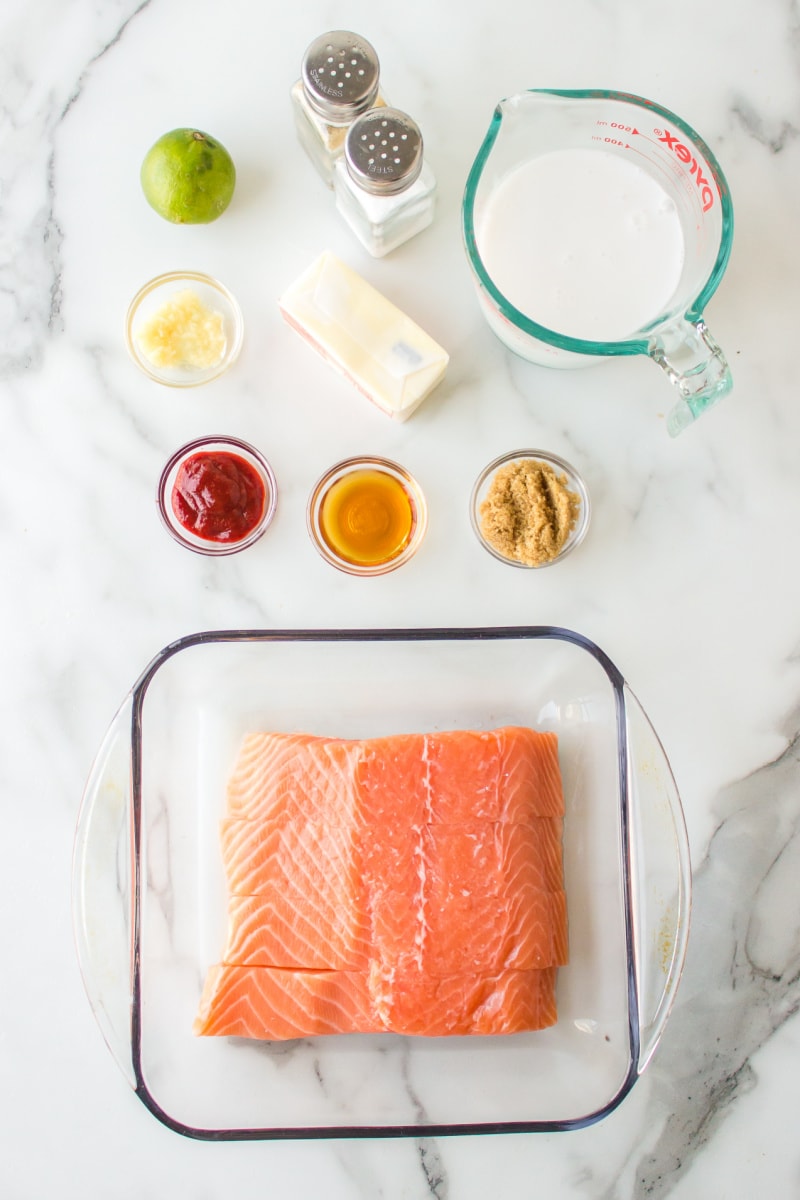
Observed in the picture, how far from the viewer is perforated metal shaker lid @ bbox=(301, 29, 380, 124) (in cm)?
158

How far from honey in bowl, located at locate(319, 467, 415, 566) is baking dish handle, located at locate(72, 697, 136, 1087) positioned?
478 mm

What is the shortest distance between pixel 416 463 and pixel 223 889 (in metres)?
0.81

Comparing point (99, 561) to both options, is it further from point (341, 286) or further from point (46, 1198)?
point (46, 1198)

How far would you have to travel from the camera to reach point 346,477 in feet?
5.73

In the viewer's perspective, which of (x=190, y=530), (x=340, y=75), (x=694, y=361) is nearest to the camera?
(x=694, y=361)

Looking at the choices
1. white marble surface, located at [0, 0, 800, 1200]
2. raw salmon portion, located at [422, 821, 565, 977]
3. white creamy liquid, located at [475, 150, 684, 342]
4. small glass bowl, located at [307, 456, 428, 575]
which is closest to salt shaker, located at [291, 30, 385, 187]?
white marble surface, located at [0, 0, 800, 1200]

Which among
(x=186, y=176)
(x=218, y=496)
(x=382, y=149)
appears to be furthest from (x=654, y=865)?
(x=186, y=176)

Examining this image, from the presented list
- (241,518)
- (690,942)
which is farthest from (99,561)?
(690,942)


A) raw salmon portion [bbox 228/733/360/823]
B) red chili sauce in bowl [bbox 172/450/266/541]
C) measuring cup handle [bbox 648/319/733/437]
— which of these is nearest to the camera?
measuring cup handle [bbox 648/319/733/437]

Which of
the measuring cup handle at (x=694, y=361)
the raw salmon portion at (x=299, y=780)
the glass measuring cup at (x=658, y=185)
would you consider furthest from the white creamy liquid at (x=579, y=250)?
the raw salmon portion at (x=299, y=780)

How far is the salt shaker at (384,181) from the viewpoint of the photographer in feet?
5.11

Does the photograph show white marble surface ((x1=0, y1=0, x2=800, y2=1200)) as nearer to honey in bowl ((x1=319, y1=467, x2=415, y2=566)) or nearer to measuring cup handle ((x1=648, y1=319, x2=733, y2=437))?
honey in bowl ((x1=319, y1=467, x2=415, y2=566))

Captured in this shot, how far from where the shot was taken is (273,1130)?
1543 mm

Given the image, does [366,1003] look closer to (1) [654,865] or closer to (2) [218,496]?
(1) [654,865]
